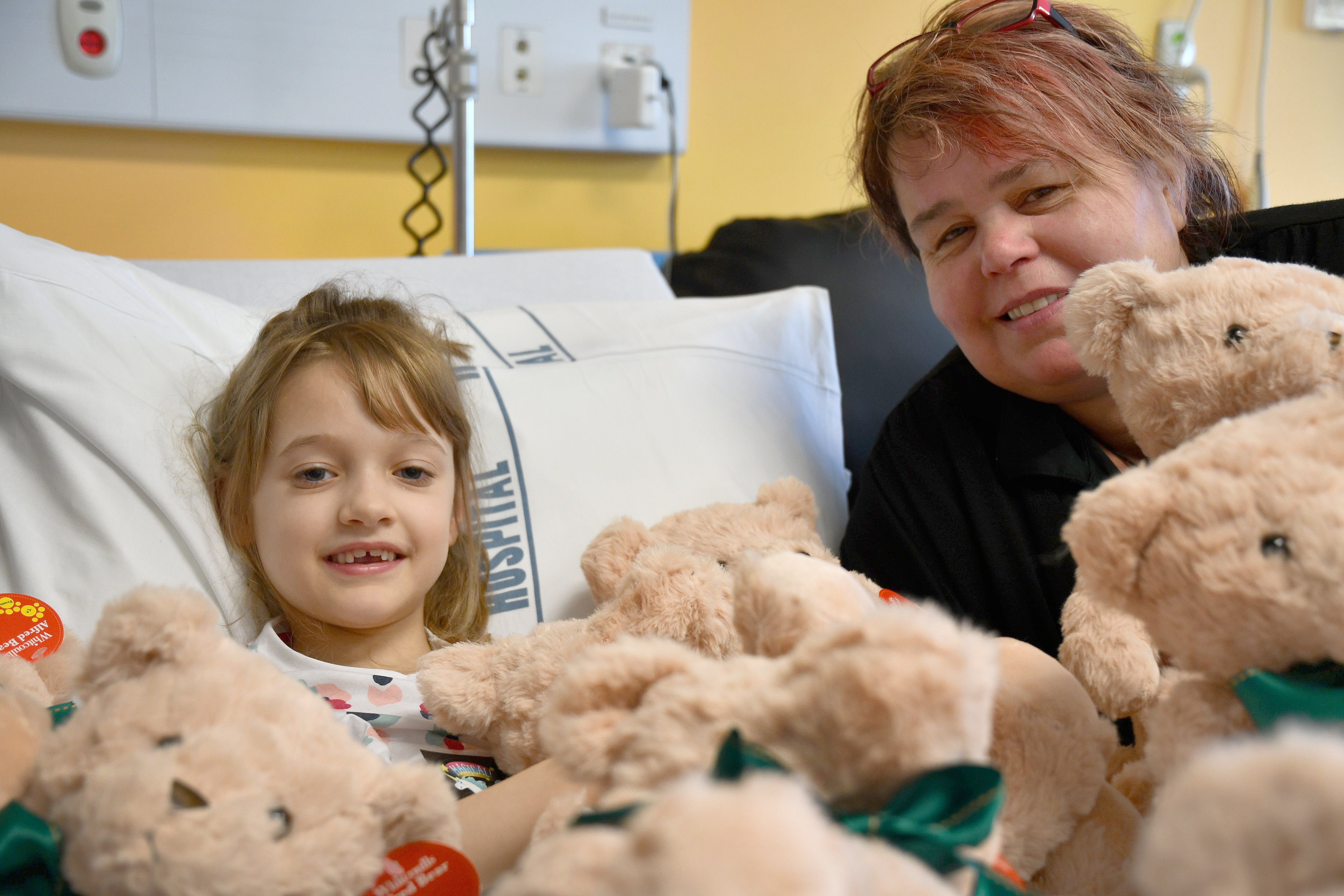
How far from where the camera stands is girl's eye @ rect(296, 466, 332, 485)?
0.89 metres

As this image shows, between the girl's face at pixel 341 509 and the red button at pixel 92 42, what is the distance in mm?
917

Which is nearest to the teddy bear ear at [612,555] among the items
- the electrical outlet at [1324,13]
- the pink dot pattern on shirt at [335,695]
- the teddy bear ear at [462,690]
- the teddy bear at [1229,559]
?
the teddy bear ear at [462,690]

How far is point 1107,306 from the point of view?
25.0 inches

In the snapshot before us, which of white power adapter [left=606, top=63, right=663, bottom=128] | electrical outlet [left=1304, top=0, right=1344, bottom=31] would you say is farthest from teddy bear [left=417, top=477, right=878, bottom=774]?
electrical outlet [left=1304, top=0, right=1344, bottom=31]

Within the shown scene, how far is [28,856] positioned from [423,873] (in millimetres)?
174

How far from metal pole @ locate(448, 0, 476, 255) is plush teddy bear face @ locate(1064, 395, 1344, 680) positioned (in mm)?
1234

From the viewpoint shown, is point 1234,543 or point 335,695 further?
point 335,695

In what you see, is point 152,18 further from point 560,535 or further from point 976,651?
point 976,651

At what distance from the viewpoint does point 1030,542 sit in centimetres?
95

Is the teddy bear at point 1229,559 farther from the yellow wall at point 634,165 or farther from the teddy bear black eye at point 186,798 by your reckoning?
the yellow wall at point 634,165

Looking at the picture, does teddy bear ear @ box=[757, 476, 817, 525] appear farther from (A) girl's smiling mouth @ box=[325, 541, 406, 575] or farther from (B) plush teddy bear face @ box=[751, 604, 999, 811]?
(B) plush teddy bear face @ box=[751, 604, 999, 811]

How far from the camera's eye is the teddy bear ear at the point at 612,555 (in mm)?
848

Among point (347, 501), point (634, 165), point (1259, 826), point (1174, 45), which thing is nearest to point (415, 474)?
point (347, 501)

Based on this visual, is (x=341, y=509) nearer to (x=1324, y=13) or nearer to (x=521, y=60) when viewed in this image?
(x=521, y=60)
